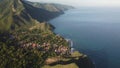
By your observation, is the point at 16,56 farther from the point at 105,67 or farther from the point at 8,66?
the point at 105,67

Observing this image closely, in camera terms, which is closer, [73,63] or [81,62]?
[73,63]

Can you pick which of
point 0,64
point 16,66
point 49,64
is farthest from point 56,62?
point 0,64

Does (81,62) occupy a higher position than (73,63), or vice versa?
(73,63)

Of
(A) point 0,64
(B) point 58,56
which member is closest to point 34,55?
(B) point 58,56

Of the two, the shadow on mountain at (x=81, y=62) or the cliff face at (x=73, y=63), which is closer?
the cliff face at (x=73, y=63)

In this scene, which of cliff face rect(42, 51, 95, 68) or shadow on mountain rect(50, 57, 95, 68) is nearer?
cliff face rect(42, 51, 95, 68)

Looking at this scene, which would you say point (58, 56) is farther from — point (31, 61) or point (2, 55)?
point (2, 55)

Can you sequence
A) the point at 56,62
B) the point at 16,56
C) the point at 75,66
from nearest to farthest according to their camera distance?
the point at 75,66
the point at 56,62
the point at 16,56

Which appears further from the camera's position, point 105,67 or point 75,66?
point 105,67

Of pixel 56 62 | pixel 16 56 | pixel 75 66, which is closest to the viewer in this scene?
pixel 75 66
